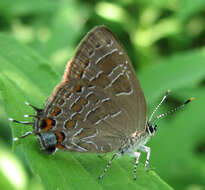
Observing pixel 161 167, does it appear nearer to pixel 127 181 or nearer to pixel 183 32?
pixel 127 181

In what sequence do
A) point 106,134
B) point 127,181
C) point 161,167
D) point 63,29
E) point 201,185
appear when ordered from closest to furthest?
point 127,181 < point 106,134 < point 161,167 < point 201,185 < point 63,29

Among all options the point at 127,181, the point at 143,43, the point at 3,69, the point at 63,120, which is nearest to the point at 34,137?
the point at 63,120

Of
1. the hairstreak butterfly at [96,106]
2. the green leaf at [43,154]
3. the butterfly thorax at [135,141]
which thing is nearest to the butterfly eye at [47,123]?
the hairstreak butterfly at [96,106]

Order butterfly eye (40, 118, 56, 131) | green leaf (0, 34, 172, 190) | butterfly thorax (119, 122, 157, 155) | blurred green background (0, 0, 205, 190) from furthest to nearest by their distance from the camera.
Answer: butterfly thorax (119, 122, 157, 155), butterfly eye (40, 118, 56, 131), blurred green background (0, 0, 205, 190), green leaf (0, 34, 172, 190)

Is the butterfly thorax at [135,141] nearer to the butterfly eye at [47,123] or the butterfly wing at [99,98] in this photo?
the butterfly wing at [99,98]

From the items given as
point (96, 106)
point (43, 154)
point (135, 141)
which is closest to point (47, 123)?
point (43, 154)

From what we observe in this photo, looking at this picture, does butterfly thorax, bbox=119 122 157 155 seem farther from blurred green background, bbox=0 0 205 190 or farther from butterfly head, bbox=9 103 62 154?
butterfly head, bbox=9 103 62 154

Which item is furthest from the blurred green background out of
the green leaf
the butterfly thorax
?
the butterfly thorax
